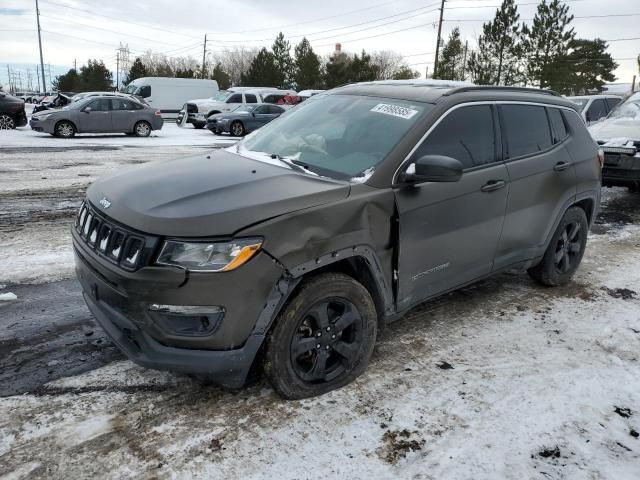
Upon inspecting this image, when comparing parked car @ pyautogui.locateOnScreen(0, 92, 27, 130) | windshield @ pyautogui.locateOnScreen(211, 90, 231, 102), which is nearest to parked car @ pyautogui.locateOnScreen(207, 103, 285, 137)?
windshield @ pyautogui.locateOnScreen(211, 90, 231, 102)

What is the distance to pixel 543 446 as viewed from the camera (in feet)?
8.57

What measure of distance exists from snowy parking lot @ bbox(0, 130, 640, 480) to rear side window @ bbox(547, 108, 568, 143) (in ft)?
4.65

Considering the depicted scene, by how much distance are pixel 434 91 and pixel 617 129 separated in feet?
22.8

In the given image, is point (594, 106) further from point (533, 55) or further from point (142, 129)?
point (533, 55)

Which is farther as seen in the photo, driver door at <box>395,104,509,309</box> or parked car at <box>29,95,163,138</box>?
parked car at <box>29,95,163,138</box>

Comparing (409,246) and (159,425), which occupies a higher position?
(409,246)

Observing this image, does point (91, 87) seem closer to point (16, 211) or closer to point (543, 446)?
point (16, 211)

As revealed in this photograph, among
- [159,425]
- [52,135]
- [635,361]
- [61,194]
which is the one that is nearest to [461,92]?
[635,361]

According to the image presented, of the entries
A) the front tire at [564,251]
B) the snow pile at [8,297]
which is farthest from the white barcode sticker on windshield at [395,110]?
the snow pile at [8,297]

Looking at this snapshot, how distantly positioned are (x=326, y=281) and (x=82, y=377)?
1.58 metres

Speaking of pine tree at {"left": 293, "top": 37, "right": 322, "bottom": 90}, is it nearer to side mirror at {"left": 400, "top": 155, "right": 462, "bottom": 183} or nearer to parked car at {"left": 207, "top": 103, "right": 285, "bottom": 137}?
parked car at {"left": 207, "top": 103, "right": 285, "bottom": 137}

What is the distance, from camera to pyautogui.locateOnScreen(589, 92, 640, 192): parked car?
326 inches

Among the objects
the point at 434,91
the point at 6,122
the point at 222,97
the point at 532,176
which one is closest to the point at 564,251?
the point at 532,176

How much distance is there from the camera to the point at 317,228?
8.89 feet
